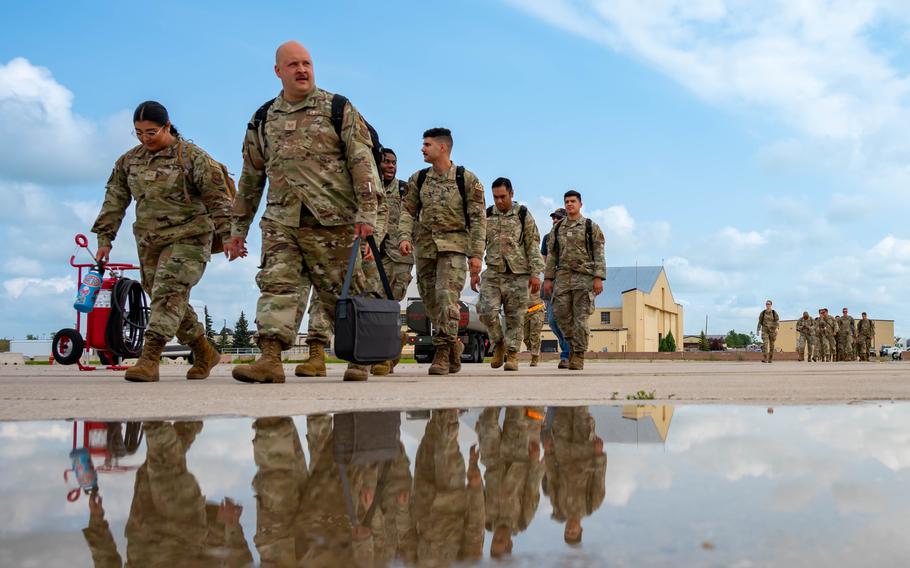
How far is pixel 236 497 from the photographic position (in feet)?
5.86

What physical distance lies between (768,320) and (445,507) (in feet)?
94.1

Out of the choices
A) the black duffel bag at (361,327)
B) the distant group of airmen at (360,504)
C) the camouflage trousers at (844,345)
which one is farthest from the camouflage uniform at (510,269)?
the camouflage trousers at (844,345)

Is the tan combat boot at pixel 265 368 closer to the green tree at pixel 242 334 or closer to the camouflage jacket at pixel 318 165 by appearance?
the camouflage jacket at pixel 318 165

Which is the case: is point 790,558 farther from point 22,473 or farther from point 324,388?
point 324,388

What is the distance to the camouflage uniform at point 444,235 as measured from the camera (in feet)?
30.1

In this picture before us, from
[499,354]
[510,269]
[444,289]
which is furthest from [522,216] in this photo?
[444,289]

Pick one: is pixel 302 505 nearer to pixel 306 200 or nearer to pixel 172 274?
pixel 306 200

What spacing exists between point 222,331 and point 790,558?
98075mm

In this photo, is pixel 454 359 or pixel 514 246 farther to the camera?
pixel 514 246

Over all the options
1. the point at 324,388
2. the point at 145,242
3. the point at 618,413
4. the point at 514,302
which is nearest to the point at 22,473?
the point at 618,413

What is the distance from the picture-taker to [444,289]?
30.0 feet

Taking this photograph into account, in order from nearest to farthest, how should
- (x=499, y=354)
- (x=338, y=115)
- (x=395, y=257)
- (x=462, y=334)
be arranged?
(x=338, y=115) → (x=395, y=257) → (x=499, y=354) → (x=462, y=334)

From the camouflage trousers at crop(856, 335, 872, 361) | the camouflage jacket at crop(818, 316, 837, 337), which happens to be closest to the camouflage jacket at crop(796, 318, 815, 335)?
the camouflage jacket at crop(818, 316, 837, 337)

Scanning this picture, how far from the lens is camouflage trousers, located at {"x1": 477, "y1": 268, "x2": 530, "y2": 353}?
11.9m
